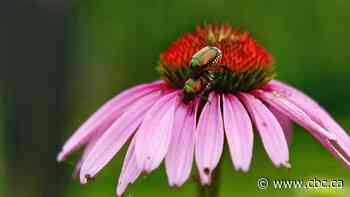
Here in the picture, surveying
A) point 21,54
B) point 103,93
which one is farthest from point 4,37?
point 103,93

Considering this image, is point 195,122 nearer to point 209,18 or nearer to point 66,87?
point 66,87

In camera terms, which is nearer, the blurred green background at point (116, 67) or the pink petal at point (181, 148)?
the pink petal at point (181, 148)

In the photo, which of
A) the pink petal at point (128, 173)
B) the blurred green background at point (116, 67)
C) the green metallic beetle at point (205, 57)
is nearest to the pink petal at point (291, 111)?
the green metallic beetle at point (205, 57)

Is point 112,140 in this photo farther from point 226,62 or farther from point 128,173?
point 226,62

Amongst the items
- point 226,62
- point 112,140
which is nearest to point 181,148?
point 112,140

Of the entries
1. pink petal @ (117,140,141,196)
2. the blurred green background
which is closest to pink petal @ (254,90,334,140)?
pink petal @ (117,140,141,196)

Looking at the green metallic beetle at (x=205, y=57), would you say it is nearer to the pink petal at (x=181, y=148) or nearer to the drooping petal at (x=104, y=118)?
the pink petal at (x=181, y=148)

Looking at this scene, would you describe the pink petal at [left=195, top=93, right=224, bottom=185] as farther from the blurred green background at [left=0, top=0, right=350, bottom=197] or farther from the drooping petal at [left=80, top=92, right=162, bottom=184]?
the blurred green background at [left=0, top=0, right=350, bottom=197]
